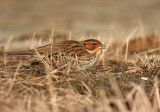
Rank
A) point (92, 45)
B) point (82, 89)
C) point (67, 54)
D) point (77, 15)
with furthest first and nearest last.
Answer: point (77, 15) < point (92, 45) < point (67, 54) < point (82, 89)

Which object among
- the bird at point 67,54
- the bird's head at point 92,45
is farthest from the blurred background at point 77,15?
the bird at point 67,54

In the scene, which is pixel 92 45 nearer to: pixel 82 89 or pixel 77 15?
pixel 82 89

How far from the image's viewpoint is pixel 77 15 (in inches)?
587

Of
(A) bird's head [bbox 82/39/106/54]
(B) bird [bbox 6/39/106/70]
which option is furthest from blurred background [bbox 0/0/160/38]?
(B) bird [bbox 6/39/106/70]

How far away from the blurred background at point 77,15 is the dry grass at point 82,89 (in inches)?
226

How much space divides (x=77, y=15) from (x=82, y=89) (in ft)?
35.4

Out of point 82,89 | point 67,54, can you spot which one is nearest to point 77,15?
point 67,54

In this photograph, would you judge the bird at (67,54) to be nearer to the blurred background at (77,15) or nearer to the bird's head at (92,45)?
the bird's head at (92,45)

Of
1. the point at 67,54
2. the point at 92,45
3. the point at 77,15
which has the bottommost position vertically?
the point at 67,54

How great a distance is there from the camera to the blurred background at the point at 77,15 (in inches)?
484

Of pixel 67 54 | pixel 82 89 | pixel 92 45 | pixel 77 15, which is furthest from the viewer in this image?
pixel 77 15

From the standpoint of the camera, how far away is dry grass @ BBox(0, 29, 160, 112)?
355 cm

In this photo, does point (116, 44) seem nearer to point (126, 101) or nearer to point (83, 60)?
point (83, 60)

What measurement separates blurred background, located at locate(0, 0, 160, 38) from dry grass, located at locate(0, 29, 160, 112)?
18.8 feet
